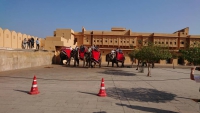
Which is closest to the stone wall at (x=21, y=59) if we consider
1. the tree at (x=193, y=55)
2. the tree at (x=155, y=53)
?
the tree at (x=155, y=53)

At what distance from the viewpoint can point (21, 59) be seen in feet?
43.9

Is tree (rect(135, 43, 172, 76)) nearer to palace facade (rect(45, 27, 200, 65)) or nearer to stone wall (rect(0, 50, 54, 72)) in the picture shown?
stone wall (rect(0, 50, 54, 72))

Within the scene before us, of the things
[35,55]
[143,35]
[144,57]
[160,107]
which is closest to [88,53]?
[35,55]

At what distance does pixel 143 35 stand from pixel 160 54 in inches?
1255

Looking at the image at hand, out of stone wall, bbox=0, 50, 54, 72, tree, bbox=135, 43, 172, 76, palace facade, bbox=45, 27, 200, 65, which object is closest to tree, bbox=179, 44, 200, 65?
tree, bbox=135, 43, 172, 76

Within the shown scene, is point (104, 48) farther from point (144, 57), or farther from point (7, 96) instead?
point (7, 96)

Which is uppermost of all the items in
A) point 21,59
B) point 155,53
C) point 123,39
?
point 123,39

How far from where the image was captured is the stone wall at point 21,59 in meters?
11.0

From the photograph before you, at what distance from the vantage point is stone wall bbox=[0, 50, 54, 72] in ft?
36.1

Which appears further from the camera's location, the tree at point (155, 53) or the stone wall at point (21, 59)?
the stone wall at point (21, 59)

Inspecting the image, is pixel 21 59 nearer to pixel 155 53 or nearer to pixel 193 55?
pixel 155 53

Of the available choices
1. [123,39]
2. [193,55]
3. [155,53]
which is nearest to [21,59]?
[155,53]

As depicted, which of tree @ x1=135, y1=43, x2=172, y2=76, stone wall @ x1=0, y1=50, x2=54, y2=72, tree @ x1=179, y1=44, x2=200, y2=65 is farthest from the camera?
stone wall @ x1=0, y1=50, x2=54, y2=72

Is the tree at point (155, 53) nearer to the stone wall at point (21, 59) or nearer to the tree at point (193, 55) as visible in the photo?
the tree at point (193, 55)
